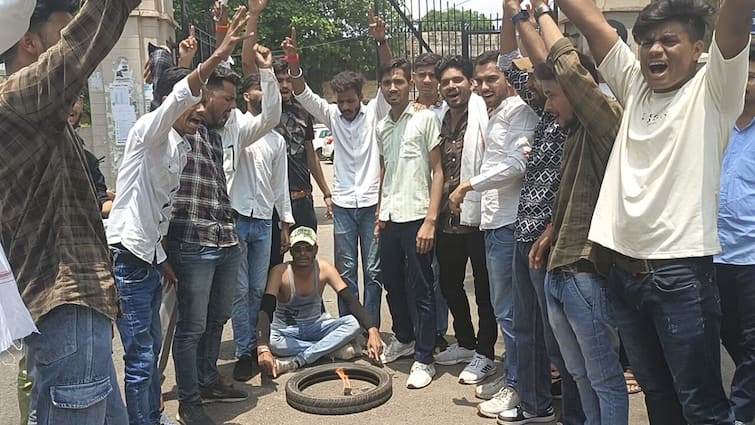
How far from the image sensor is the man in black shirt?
5547 millimetres

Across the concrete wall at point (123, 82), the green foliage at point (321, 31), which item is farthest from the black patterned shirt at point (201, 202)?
the green foliage at point (321, 31)

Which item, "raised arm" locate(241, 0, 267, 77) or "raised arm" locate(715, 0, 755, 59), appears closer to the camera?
"raised arm" locate(715, 0, 755, 59)

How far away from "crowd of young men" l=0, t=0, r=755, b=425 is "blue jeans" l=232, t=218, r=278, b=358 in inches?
0.7

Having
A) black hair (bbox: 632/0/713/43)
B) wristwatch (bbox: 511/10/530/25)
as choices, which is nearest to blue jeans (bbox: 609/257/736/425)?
black hair (bbox: 632/0/713/43)

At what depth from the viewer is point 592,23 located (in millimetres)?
2588

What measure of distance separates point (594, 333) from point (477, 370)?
1.87m

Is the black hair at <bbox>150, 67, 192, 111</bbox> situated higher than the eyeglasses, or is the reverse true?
the black hair at <bbox>150, 67, 192, 111</bbox>

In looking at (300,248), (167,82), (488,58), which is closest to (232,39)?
(167,82)

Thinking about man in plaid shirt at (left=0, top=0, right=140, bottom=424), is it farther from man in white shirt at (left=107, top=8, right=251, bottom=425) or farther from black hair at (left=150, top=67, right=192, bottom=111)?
black hair at (left=150, top=67, right=192, bottom=111)

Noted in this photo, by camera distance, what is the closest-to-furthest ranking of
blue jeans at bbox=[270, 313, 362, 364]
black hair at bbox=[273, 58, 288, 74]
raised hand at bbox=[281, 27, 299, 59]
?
1. blue jeans at bbox=[270, 313, 362, 364]
2. raised hand at bbox=[281, 27, 299, 59]
3. black hair at bbox=[273, 58, 288, 74]

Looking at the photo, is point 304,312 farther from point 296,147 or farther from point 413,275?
point 296,147

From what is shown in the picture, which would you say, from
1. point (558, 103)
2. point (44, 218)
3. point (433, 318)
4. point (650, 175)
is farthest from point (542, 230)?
point (44, 218)

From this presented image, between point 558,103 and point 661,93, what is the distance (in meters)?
0.58

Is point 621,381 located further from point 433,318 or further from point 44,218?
point 44,218
